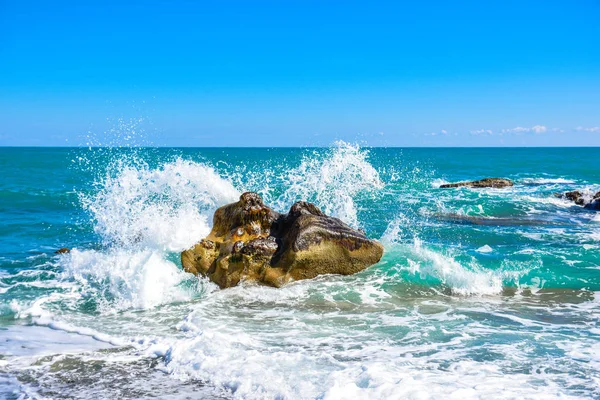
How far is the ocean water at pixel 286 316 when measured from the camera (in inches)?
207

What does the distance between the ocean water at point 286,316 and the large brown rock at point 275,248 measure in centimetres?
27

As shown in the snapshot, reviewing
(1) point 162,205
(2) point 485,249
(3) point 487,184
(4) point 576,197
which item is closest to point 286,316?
(1) point 162,205

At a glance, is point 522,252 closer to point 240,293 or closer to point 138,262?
point 240,293

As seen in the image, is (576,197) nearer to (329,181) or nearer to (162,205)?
(329,181)

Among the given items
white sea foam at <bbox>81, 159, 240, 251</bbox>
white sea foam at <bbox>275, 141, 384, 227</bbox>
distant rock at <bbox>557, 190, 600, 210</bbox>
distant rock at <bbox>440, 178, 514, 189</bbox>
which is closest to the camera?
white sea foam at <bbox>81, 159, 240, 251</bbox>

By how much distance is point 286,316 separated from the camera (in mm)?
7551

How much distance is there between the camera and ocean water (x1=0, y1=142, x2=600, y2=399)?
526 centimetres

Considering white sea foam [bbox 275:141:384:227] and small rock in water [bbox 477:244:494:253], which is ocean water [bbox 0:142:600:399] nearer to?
small rock in water [bbox 477:244:494:253]

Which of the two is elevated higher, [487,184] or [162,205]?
[162,205]

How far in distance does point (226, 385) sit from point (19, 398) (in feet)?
6.13

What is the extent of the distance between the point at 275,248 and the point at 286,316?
1.97 metres

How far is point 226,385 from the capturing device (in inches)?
206

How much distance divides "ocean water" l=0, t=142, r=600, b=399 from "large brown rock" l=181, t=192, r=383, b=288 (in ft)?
0.90

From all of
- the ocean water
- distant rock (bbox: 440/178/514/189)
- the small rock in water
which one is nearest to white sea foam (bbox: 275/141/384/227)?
the ocean water
